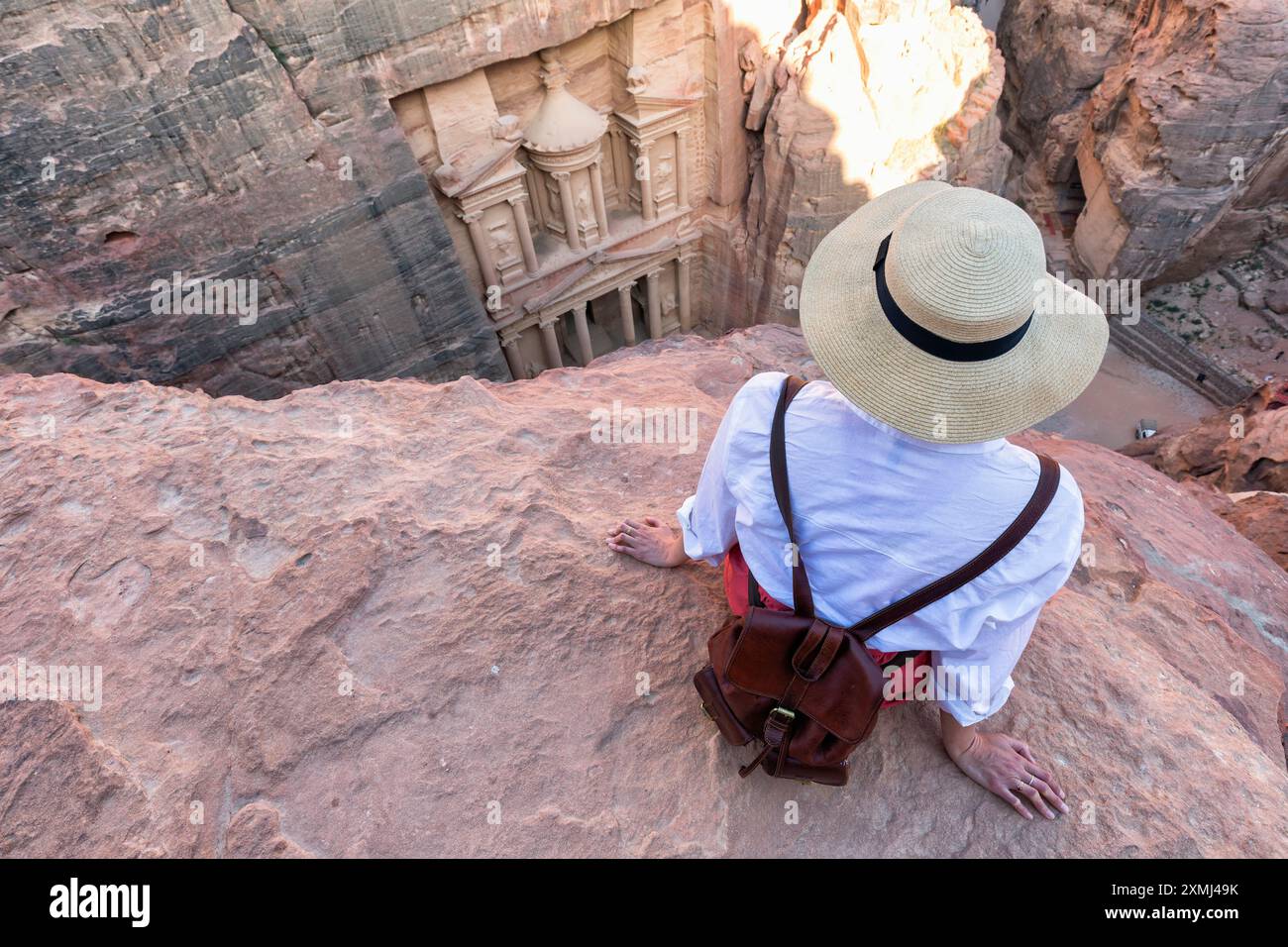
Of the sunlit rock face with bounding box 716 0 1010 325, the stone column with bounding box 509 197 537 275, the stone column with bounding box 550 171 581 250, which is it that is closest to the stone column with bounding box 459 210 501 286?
the stone column with bounding box 509 197 537 275

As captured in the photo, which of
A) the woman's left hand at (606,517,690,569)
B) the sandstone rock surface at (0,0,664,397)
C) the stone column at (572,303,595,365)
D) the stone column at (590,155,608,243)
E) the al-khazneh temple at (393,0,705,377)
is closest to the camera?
the woman's left hand at (606,517,690,569)

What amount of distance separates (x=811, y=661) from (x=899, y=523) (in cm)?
42

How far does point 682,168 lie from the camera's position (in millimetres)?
11789

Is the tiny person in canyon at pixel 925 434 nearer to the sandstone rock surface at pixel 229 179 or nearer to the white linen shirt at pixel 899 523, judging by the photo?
the white linen shirt at pixel 899 523

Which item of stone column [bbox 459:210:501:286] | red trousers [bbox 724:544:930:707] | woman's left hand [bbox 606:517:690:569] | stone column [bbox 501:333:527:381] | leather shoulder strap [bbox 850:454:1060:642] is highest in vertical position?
leather shoulder strap [bbox 850:454:1060:642]

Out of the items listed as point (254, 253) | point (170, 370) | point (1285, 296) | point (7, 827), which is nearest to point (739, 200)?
point (254, 253)

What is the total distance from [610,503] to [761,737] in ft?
4.89

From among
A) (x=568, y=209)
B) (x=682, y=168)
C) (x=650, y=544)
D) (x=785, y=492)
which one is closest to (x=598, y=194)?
(x=568, y=209)

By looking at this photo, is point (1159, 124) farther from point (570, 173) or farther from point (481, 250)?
point (481, 250)

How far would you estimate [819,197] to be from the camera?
1087 centimetres

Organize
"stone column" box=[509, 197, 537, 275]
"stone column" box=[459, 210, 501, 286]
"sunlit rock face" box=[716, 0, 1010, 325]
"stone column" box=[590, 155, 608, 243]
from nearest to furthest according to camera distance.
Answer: "sunlit rock face" box=[716, 0, 1010, 325]
"stone column" box=[459, 210, 501, 286]
"stone column" box=[509, 197, 537, 275]
"stone column" box=[590, 155, 608, 243]

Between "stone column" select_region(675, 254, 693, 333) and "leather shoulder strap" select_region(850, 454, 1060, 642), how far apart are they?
1169 centimetres

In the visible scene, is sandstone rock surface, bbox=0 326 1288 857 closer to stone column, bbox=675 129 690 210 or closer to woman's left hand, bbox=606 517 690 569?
woman's left hand, bbox=606 517 690 569

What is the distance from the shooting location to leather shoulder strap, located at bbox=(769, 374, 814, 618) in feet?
6.23
